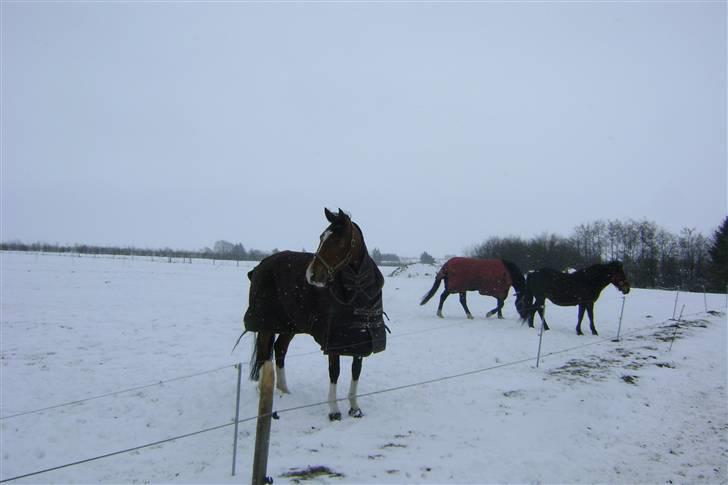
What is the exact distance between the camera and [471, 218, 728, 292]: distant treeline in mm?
40031

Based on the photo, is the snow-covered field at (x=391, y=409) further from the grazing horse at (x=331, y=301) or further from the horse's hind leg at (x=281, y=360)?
the grazing horse at (x=331, y=301)

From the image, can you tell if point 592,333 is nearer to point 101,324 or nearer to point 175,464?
point 175,464

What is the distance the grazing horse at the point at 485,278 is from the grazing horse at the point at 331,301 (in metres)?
7.68

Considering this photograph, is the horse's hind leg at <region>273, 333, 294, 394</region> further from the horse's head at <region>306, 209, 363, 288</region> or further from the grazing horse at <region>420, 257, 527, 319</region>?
the grazing horse at <region>420, 257, 527, 319</region>

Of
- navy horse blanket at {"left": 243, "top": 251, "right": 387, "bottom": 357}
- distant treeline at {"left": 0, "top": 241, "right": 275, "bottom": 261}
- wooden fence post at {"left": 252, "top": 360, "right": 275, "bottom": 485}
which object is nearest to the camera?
wooden fence post at {"left": 252, "top": 360, "right": 275, "bottom": 485}

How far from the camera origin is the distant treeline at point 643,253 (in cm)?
4003

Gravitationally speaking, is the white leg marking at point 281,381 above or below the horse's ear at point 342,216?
below

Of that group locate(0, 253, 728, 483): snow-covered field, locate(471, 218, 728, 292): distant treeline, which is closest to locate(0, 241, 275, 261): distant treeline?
locate(471, 218, 728, 292): distant treeline

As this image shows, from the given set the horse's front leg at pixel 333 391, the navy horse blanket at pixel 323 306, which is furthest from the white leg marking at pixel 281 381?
the horse's front leg at pixel 333 391

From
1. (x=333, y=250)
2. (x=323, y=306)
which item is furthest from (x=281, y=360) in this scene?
(x=333, y=250)

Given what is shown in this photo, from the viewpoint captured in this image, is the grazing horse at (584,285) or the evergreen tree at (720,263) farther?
the evergreen tree at (720,263)

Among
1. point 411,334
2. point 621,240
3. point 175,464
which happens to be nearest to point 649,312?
point 411,334

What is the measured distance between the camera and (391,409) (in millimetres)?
5047

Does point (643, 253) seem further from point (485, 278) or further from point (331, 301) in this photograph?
point (331, 301)
